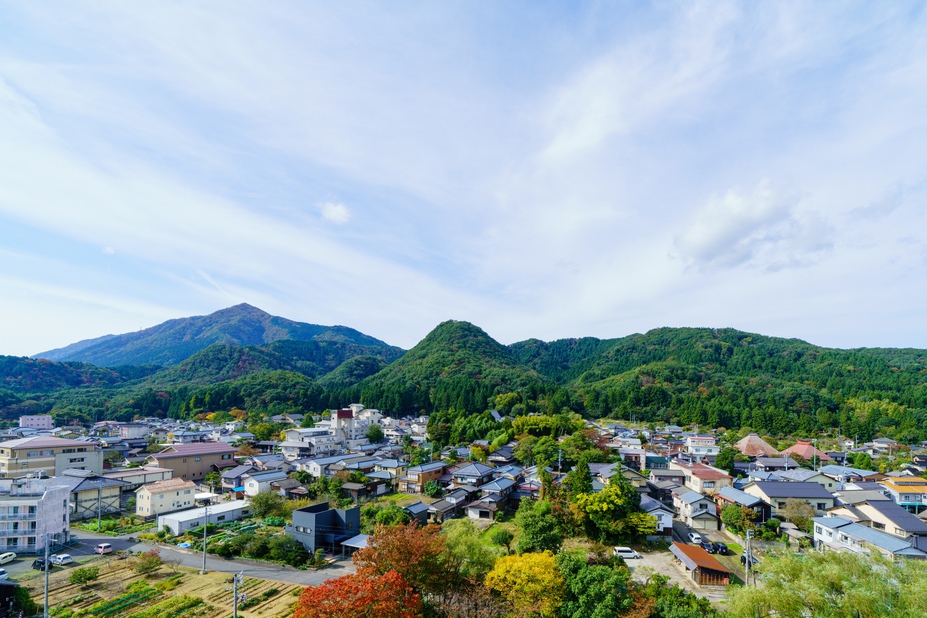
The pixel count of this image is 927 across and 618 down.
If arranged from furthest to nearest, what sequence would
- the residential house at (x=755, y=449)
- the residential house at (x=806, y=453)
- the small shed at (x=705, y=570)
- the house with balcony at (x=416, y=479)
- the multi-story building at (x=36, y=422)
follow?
the multi-story building at (x=36, y=422), the residential house at (x=755, y=449), the residential house at (x=806, y=453), the house with balcony at (x=416, y=479), the small shed at (x=705, y=570)

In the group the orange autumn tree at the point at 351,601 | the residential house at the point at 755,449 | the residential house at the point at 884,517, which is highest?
the orange autumn tree at the point at 351,601

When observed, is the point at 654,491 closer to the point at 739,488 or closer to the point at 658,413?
the point at 739,488

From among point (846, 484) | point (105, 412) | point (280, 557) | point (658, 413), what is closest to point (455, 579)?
point (280, 557)

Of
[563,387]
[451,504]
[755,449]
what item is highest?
[563,387]

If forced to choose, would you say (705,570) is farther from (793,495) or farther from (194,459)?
(194,459)

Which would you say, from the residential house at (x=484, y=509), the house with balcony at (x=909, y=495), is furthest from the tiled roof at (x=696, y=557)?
the house with balcony at (x=909, y=495)

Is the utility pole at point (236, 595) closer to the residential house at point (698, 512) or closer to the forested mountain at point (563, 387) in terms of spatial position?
the residential house at point (698, 512)

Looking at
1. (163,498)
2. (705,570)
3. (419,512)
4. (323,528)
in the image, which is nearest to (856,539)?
(705,570)
